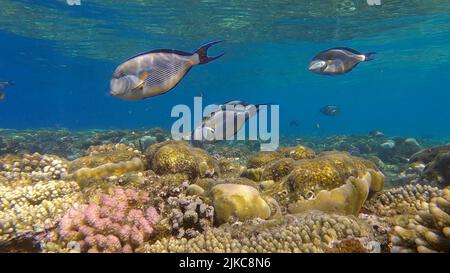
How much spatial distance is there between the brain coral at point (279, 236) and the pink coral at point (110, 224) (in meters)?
0.24

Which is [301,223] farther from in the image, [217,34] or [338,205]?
[217,34]

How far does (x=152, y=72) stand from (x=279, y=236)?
2.29 m

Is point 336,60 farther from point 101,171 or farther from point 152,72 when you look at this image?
point 101,171

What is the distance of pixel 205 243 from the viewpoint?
3.56m

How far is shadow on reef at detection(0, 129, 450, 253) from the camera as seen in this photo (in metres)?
3.30

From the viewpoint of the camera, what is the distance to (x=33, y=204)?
525 centimetres

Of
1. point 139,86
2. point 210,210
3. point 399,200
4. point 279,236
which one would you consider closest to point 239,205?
point 210,210

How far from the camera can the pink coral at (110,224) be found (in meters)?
3.69

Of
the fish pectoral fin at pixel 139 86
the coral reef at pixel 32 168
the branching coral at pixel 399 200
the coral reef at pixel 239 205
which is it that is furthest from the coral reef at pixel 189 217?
the coral reef at pixel 32 168

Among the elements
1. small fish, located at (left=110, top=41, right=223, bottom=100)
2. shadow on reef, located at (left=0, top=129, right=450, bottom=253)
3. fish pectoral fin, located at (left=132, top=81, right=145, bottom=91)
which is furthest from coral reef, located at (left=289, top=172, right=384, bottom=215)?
fish pectoral fin, located at (left=132, top=81, right=145, bottom=91)

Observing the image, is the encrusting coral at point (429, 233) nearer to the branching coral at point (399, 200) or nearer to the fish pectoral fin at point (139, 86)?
the branching coral at point (399, 200)

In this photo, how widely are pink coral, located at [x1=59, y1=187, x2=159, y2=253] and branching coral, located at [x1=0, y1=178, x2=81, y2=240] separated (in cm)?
62
